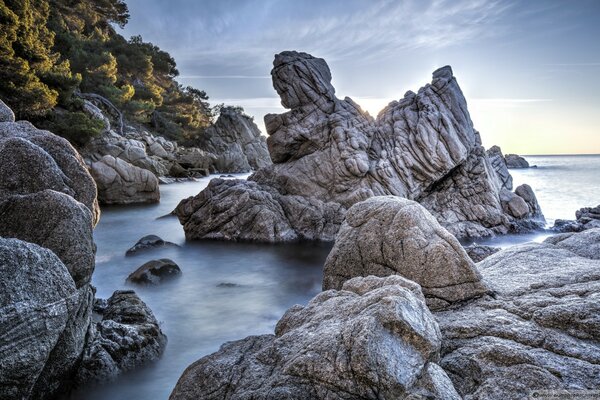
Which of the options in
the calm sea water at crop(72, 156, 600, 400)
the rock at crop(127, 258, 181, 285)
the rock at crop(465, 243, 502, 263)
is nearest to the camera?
the calm sea water at crop(72, 156, 600, 400)

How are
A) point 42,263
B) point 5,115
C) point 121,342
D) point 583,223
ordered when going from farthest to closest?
point 583,223 → point 5,115 → point 121,342 → point 42,263

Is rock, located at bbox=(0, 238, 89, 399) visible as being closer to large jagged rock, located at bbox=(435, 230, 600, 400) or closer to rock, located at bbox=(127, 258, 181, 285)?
large jagged rock, located at bbox=(435, 230, 600, 400)

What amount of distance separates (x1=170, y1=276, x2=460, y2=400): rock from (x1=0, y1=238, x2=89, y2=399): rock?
65.6 inches

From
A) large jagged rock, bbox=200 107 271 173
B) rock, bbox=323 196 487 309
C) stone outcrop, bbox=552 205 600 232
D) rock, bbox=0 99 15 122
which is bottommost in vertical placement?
stone outcrop, bbox=552 205 600 232

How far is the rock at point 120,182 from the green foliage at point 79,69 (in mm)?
3506

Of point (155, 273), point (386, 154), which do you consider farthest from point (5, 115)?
point (386, 154)

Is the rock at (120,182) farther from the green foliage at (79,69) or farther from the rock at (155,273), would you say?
the rock at (155,273)

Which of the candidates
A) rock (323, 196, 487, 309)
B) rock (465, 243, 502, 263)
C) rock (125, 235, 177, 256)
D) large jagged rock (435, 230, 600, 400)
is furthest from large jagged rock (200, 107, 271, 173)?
large jagged rock (435, 230, 600, 400)

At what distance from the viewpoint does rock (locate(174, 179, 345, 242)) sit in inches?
781

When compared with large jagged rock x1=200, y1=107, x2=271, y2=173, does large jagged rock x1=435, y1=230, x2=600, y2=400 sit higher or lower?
lower

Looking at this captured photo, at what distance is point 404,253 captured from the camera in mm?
7547

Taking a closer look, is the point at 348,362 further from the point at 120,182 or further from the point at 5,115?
the point at 120,182

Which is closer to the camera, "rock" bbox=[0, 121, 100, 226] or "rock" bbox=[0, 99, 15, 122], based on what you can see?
"rock" bbox=[0, 121, 100, 226]

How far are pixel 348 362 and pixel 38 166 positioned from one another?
5.75 meters
